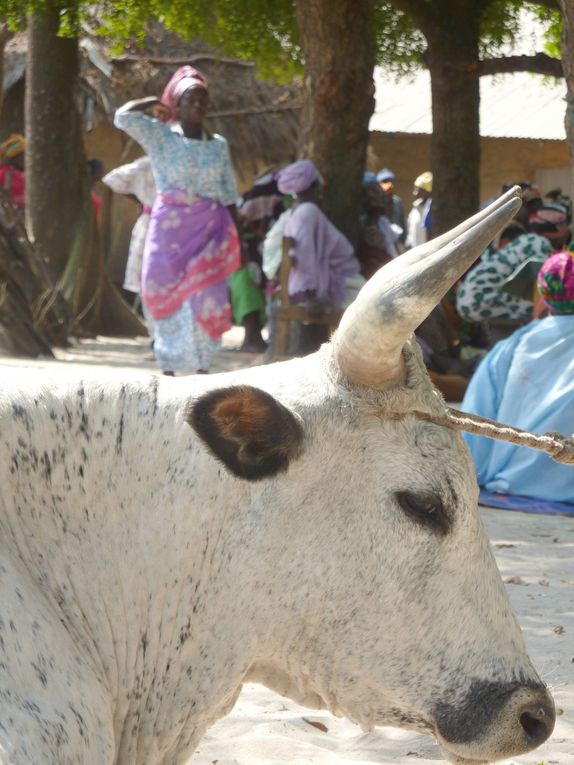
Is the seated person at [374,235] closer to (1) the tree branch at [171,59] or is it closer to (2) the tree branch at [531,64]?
(2) the tree branch at [531,64]

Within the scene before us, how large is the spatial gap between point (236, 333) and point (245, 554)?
1542cm

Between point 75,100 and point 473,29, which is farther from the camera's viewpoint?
point 75,100

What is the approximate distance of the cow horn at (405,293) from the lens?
7.16 feet

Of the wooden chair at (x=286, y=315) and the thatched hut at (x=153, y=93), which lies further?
the thatched hut at (x=153, y=93)

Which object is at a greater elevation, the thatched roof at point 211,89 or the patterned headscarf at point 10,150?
the thatched roof at point 211,89

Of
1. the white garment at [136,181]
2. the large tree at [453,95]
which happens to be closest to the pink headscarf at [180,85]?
the white garment at [136,181]

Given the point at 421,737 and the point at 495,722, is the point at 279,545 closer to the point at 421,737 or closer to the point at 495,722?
the point at 495,722

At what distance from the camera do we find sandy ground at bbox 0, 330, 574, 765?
3430 mm

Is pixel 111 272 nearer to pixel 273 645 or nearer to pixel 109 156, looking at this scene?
pixel 109 156

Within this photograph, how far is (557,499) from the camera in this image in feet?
23.3

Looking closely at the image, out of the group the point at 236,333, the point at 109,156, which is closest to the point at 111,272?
the point at 109,156

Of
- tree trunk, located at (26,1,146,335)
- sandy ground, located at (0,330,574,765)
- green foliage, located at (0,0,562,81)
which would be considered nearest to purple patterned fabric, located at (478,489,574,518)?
sandy ground, located at (0,330,574,765)

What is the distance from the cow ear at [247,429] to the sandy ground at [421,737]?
1.60 feet

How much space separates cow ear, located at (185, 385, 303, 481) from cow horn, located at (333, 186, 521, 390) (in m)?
0.17
